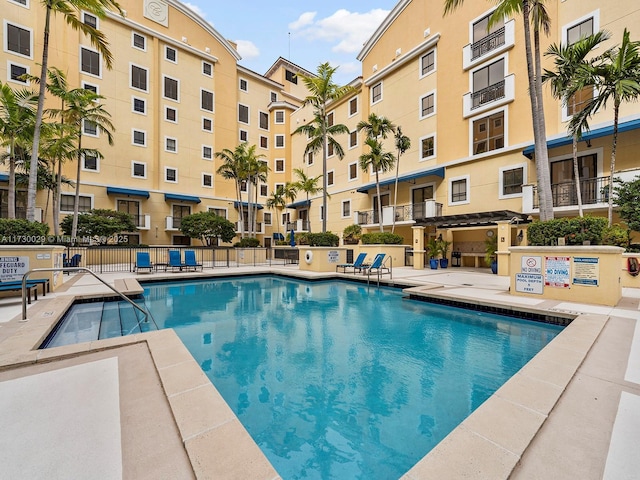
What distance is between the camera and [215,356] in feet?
16.7

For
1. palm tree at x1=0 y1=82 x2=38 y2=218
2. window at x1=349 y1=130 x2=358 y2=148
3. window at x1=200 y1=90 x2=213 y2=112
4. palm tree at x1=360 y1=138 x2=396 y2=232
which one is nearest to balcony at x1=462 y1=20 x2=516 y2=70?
palm tree at x1=360 y1=138 x2=396 y2=232

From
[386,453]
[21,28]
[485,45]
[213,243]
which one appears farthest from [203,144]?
[386,453]

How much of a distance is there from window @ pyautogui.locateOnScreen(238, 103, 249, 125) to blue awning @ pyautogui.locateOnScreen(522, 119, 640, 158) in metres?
27.3

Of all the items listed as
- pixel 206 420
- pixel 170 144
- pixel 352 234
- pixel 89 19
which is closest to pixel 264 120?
pixel 170 144

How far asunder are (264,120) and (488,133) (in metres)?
24.9

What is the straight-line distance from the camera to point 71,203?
71.1 ft

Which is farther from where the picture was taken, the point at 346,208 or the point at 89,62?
the point at 346,208

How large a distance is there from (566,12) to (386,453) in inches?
875

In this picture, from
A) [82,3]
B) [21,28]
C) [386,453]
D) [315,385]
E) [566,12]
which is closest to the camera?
[386,453]

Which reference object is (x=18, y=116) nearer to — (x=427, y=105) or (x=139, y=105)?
(x=139, y=105)

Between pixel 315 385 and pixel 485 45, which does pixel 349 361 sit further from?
pixel 485 45

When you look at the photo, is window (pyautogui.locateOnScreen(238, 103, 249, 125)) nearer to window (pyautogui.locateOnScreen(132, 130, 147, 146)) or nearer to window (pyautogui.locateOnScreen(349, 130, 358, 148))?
window (pyautogui.locateOnScreen(132, 130, 147, 146))

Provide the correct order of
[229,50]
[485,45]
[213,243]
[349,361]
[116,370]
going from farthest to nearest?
1. [229,50]
2. [213,243]
3. [485,45]
4. [349,361]
5. [116,370]

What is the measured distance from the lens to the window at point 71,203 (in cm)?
2135
